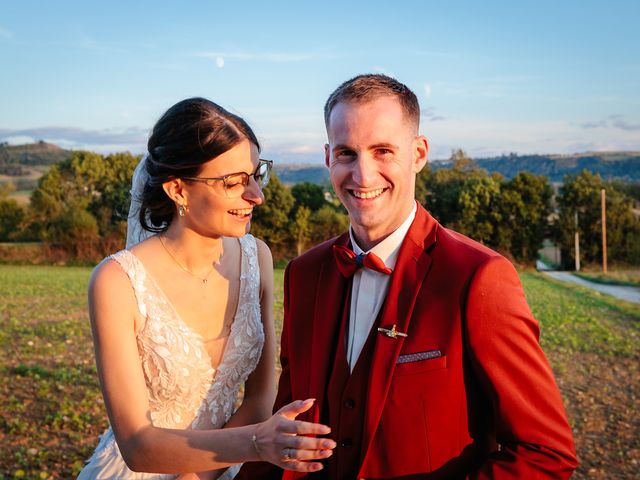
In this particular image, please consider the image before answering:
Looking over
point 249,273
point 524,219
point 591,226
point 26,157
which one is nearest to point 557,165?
point 591,226

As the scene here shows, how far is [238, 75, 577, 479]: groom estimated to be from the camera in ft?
8.12

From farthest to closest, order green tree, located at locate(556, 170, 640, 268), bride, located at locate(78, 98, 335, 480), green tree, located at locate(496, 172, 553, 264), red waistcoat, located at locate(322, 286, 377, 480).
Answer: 1. green tree, located at locate(556, 170, 640, 268)
2. green tree, located at locate(496, 172, 553, 264)
3. bride, located at locate(78, 98, 335, 480)
4. red waistcoat, located at locate(322, 286, 377, 480)

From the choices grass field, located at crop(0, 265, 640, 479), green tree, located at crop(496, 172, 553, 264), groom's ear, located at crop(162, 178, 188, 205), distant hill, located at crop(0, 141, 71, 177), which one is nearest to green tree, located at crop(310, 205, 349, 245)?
green tree, located at crop(496, 172, 553, 264)

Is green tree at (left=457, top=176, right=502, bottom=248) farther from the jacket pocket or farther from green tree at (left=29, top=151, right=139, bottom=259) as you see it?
the jacket pocket

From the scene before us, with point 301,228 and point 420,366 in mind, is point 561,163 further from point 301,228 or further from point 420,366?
point 420,366

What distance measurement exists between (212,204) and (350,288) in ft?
3.22

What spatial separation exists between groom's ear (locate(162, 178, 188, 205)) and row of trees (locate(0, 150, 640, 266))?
49542 mm

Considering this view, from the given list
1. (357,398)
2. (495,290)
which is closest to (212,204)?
(357,398)

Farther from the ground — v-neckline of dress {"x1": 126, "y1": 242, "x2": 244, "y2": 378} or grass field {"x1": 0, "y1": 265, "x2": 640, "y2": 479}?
v-neckline of dress {"x1": 126, "y1": 242, "x2": 244, "y2": 378}

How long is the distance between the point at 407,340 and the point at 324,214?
53.3 meters

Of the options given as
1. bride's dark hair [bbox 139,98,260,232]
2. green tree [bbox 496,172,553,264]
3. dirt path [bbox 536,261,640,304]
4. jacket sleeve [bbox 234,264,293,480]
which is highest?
bride's dark hair [bbox 139,98,260,232]

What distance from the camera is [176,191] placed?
11.7 feet

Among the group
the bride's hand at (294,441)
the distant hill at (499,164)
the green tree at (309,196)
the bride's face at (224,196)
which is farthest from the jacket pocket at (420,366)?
the distant hill at (499,164)

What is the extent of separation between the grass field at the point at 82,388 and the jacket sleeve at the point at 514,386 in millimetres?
5399
